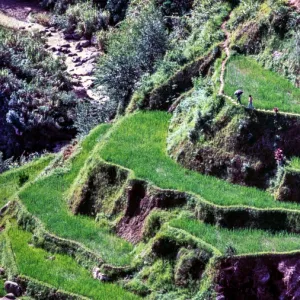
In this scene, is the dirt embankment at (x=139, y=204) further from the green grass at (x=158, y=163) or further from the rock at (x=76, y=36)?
the rock at (x=76, y=36)

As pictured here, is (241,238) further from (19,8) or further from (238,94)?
(19,8)

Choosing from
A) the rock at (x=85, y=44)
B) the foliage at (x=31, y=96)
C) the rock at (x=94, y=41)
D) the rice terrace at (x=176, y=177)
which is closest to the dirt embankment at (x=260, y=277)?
the rice terrace at (x=176, y=177)

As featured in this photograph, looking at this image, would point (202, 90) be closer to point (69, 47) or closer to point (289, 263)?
point (289, 263)

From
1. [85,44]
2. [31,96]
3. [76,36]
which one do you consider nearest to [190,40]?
[31,96]

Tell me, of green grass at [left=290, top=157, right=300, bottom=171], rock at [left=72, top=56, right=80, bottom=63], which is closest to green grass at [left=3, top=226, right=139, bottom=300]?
green grass at [left=290, top=157, right=300, bottom=171]

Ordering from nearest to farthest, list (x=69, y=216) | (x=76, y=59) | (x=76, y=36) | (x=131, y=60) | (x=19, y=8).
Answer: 1. (x=69, y=216)
2. (x=131, y=60)
3. (x=76, y=59)
4. (x=76, y=36)
5. (x=19, y=8)

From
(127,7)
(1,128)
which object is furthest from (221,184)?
(127,7)
